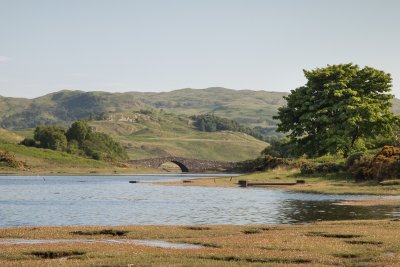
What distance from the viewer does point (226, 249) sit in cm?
2981

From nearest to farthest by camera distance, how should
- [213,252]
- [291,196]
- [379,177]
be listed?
[213,252] → [291,196] → [379,177]

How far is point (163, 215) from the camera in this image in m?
54.8

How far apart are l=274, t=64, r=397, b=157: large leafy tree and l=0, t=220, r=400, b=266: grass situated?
81302mm

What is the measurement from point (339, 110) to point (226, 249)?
312ft

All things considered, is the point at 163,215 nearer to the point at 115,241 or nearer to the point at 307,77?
the point at 115,241

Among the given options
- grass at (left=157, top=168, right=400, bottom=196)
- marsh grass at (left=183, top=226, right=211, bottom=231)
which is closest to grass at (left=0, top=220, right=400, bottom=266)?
marsh grass at (left=183, top=226, right=211, bottom=231)

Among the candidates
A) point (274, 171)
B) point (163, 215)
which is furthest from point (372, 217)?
point (274, 171)

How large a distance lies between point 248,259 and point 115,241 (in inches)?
395

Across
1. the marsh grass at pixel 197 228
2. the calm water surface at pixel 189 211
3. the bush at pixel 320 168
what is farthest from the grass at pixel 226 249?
the bush at pixel 320 168

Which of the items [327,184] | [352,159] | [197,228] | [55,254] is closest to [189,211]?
[197,228]

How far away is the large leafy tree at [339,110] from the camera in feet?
392

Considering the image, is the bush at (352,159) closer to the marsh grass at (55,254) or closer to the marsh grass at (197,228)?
the marsh grass at (197,228)

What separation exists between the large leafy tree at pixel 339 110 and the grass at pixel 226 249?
81.3 meters

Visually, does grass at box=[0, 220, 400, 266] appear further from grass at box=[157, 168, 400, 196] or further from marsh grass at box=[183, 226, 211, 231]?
grass at box=[157, 168, 400, 196]
